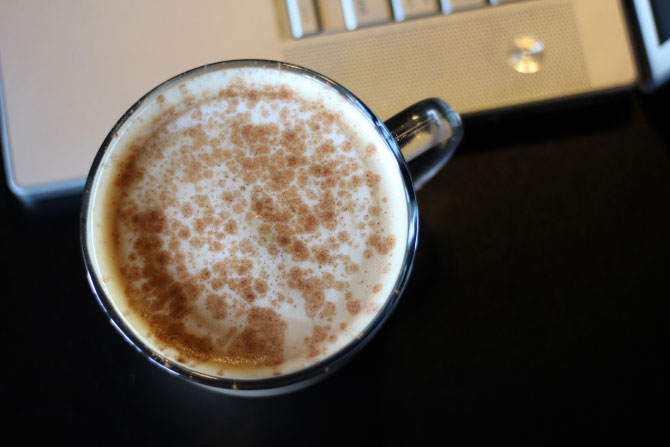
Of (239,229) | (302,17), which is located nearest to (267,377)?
(239,229)

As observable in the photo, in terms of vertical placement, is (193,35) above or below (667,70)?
above

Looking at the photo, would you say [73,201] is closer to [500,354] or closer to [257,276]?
[257,276]

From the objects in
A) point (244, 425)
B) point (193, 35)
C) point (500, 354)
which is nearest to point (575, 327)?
point (500, 354)

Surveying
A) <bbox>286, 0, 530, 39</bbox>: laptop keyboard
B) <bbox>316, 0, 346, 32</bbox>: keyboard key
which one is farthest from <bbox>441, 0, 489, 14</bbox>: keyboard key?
<bbox>316, 0, 346, 32</bbox>: keyboard key

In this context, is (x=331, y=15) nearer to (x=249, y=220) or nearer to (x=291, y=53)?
(x=291, y=53)

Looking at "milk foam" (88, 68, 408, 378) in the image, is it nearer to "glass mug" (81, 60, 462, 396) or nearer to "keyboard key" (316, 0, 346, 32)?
"glass mug" (81, 60, 462, 396)

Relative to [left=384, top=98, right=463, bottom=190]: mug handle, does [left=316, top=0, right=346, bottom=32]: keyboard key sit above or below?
A: above

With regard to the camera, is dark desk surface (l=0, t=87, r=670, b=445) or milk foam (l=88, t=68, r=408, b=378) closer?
milk foam (l=88, t=68, r=408, b=378)

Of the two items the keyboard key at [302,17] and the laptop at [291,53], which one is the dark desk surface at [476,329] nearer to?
the laptop at [291,53]

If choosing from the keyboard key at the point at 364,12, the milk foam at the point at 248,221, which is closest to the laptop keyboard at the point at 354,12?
the keyboard key at the point at 364,12
